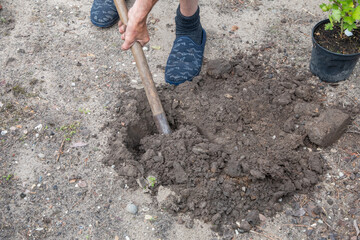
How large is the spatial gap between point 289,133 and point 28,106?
7.09ft

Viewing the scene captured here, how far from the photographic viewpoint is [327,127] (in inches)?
95.3

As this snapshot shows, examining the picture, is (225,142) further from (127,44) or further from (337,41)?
(337,41)

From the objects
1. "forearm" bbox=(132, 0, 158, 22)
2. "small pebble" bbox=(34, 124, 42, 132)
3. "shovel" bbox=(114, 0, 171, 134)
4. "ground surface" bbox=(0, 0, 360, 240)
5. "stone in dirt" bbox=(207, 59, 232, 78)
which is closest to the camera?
"forearm" bbox=(132, 0, 158, 22)

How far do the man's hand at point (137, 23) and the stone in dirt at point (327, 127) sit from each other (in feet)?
4.54

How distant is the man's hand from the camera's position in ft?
6.74

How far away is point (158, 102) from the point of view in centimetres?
255

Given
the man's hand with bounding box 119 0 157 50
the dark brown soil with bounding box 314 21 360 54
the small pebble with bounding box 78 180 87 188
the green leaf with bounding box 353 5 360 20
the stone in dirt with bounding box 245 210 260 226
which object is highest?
the man's hand with bounding box 119 0 157 50

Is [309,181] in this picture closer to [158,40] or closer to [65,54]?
[158,40]

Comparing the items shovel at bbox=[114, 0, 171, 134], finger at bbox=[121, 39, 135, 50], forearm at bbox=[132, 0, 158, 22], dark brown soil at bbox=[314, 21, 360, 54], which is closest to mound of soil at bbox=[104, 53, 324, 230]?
shovel at bbox=[114, 0, 171, 134]

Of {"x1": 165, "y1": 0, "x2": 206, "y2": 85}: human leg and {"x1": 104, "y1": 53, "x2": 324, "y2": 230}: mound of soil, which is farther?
{"x1": 165, "y1": 0, "x2": 206, "y2": 85}: human leg

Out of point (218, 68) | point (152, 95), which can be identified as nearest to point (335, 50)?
point (218, 68)

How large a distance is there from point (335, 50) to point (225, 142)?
4.14 feet

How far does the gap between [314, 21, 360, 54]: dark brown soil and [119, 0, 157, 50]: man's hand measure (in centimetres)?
156

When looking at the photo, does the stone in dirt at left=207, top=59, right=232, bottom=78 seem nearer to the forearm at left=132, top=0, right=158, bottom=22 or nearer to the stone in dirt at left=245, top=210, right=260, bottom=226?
the forearm at left=132, top=0, right=158, bottom=22
